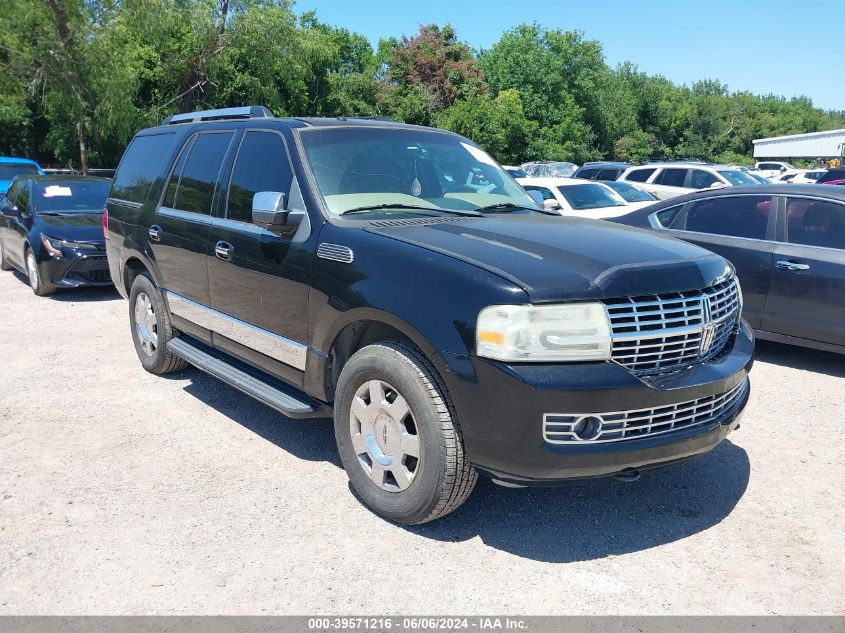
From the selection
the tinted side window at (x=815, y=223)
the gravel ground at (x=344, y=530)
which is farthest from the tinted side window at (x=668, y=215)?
the gravel ground at (x=344, y=530)

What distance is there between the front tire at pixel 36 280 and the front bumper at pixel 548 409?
8193mm

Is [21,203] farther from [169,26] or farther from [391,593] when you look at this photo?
[169,26]

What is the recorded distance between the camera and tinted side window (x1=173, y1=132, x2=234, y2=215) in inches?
196

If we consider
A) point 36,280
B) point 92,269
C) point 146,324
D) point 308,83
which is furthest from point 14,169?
point 308,83

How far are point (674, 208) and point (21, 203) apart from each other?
903cm

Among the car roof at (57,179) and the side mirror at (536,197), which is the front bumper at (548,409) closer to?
the side mirror at (536,197)

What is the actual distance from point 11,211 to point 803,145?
7268 cm

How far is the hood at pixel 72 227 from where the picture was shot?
945 centimetres

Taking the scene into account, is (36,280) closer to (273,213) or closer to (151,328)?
(151,328)

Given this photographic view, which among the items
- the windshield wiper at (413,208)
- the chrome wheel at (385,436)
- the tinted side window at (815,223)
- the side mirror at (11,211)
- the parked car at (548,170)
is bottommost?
the chrome wheel at (385,436)

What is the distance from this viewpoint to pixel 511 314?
9.95 ft

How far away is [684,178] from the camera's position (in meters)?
17.9

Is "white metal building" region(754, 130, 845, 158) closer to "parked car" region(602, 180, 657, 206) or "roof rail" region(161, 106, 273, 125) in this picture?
"parked car" region(602, 180, 657, 206)

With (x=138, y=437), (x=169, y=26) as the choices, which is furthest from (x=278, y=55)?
(x=138, y=437)
